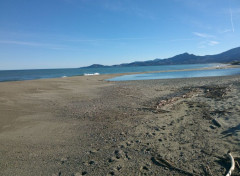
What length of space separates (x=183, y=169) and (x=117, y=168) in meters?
1.48

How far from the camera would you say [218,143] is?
15.3ft

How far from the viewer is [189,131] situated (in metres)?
5.62

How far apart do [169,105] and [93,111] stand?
4.21m

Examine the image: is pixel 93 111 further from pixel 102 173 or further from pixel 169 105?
pixel 102 173

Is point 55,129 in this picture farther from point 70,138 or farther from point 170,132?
point 170,132

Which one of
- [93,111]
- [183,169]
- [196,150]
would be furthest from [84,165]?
[93,111]

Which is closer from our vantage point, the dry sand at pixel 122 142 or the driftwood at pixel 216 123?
the dry sand at pixel 122 142

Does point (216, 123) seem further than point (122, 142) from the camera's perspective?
Yes

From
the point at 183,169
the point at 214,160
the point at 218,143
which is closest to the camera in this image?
the point at 183,169

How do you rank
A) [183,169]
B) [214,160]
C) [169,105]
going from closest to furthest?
[183,169]
[214,160]
[169,105]

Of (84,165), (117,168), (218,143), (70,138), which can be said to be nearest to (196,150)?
(218,143)

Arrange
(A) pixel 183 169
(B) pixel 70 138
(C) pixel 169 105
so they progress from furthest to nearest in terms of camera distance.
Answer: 1. (C) pixel 169 105
2. (B) pixel 70 138
3. (A) pixel 183 169

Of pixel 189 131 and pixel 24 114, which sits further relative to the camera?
pixel 24 114

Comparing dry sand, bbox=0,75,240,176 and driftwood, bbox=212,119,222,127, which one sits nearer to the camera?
dry sand, bbox=0,75,240,176
